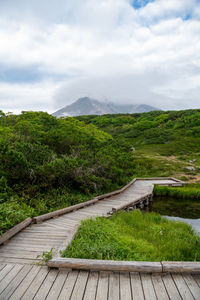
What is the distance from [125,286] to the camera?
3.55m

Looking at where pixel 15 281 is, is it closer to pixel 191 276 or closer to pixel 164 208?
pixel 191 276

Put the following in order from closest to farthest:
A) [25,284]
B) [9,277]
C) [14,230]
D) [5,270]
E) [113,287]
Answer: [113,287] < [25,284] < [9,277] < [5,270] < [14,230]

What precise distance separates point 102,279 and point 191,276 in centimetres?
169

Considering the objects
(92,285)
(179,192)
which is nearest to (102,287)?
(92,285)

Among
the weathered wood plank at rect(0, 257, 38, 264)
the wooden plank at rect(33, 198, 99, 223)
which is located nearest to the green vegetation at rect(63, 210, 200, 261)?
the weathered wood plank at rect(0, 257, 38, 264)

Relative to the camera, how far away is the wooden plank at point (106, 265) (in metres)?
3.88

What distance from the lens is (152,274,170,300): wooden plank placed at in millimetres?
3338

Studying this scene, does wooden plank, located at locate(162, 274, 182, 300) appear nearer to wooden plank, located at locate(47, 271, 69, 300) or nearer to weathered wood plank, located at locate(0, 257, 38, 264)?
wooden plank, located at locate(47, 271, 69, 300)

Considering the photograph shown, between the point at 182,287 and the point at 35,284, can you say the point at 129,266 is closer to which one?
the point at 182,287

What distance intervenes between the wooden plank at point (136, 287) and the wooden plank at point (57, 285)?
126 cm

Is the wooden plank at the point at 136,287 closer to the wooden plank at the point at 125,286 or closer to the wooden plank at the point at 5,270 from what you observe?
the wooden plank at the point at 125,286

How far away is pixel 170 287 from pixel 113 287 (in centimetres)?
101

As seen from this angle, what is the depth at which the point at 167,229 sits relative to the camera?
7598 millimetres

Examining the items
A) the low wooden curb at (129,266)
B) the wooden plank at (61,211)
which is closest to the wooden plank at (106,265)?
the low wooden curb at (129,266)
